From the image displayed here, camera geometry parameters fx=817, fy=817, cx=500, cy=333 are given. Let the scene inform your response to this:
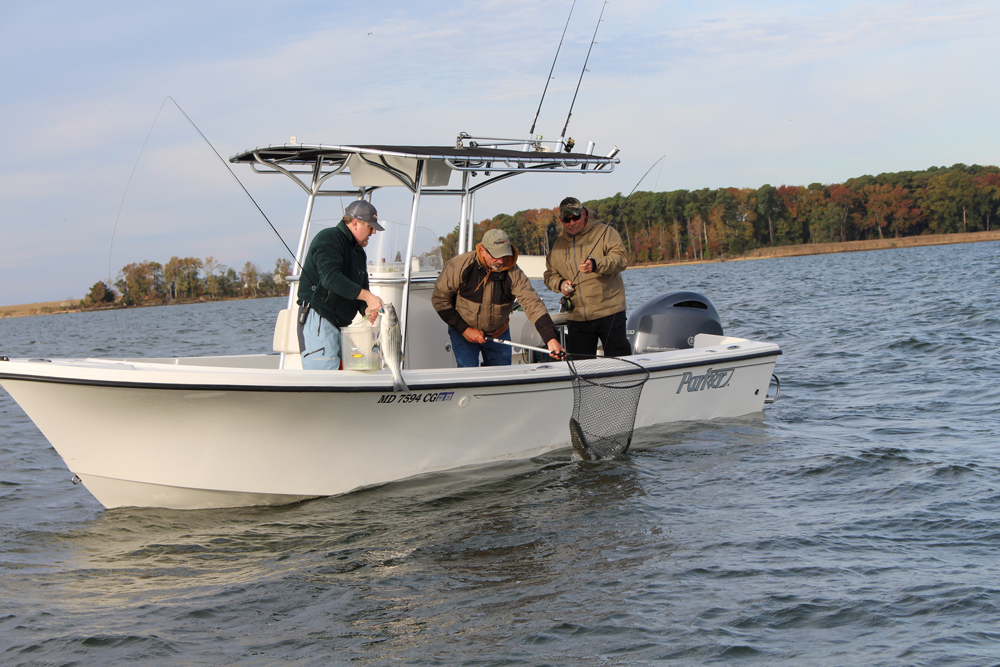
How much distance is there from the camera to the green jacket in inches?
208

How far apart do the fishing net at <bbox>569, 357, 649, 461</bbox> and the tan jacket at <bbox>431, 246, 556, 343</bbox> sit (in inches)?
17.2

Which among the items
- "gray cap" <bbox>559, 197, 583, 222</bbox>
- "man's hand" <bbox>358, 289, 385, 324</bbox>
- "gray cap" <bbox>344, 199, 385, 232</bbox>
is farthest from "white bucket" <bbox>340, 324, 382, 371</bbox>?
"gray cap" <bbox>559, 197, 583, 222</bbox>

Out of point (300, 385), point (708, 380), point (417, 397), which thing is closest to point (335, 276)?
point (300, 385)

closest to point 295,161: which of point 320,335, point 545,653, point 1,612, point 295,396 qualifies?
point 320,335

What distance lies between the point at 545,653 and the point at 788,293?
25686mm

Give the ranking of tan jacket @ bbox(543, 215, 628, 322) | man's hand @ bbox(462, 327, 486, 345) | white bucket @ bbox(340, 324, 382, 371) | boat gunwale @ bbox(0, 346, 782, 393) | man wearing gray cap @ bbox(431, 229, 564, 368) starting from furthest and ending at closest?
tan jacket @ bbox(543, 215, 628, 322), man's hand @ bbox(462, 327, 486, 345), man wearing gray cap @ bbox(431, 229, 564, 368), white bucket @ bbox(340, 324, 382, 371), boat gunwale @ bbox(0, 346, 782, 393)

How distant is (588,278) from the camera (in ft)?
22.4

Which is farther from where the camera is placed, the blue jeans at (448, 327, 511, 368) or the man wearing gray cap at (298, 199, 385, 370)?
the blue jeans at (448, 327, 511, 368)

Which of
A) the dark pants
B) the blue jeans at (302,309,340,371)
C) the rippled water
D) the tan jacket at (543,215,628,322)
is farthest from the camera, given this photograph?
the dark pants

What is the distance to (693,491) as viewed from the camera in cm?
589

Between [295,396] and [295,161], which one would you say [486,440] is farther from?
[295,161]

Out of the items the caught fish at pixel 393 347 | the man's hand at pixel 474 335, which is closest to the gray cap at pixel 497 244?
the man's hand at pixel 474 335

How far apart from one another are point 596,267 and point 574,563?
2.78 meters

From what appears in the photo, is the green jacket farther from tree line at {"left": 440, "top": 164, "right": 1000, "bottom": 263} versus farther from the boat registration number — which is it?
tree line at {"left": 440, "top": 164, "right": 1000, "bottom": 263}
